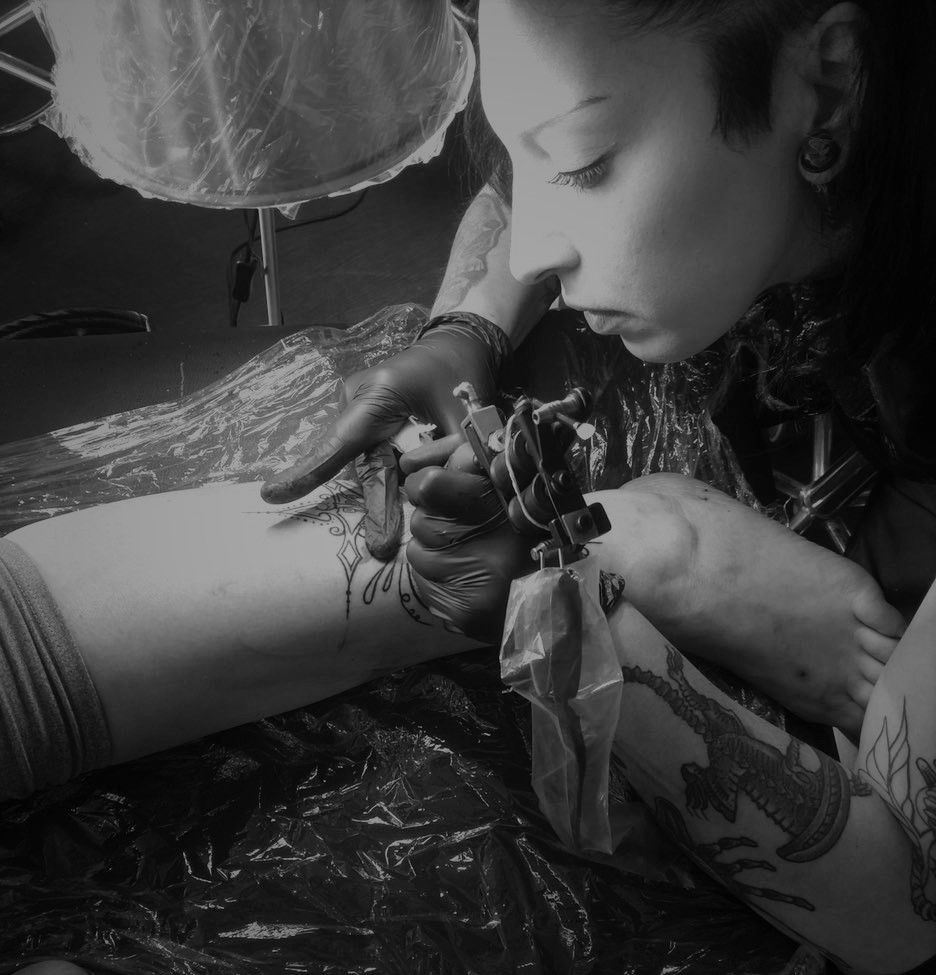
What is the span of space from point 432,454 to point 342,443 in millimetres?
193

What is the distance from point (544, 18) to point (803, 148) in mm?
279

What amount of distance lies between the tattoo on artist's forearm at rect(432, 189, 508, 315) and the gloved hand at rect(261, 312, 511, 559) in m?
0.09

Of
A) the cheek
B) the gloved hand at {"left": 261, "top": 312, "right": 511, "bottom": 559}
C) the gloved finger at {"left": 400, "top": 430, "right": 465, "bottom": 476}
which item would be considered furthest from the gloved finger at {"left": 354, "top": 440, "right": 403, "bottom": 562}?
the cheek

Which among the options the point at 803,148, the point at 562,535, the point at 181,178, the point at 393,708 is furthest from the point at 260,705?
the point at 803,148

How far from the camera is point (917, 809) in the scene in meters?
1.00

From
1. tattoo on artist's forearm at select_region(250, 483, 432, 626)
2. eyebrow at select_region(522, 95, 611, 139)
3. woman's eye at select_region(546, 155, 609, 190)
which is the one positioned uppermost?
eyebrow at select_region(522, 95, 611, 139)

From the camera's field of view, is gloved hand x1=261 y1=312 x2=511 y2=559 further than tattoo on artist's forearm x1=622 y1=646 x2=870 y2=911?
Yes

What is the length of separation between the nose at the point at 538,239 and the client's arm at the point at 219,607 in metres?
0.39

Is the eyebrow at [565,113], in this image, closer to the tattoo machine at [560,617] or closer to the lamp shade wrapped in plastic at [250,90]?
the lamp shade wrapped in plastic at [250,90]

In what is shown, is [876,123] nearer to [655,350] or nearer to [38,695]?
[655,350]

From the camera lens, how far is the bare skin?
1.24 metres

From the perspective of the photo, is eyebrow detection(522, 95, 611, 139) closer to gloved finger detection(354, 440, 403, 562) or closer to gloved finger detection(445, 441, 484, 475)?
gloved finger detection(445, 441, 484, 475)

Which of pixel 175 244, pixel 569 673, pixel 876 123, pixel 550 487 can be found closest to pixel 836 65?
pixel 876 123

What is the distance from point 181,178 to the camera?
36.3 inches
